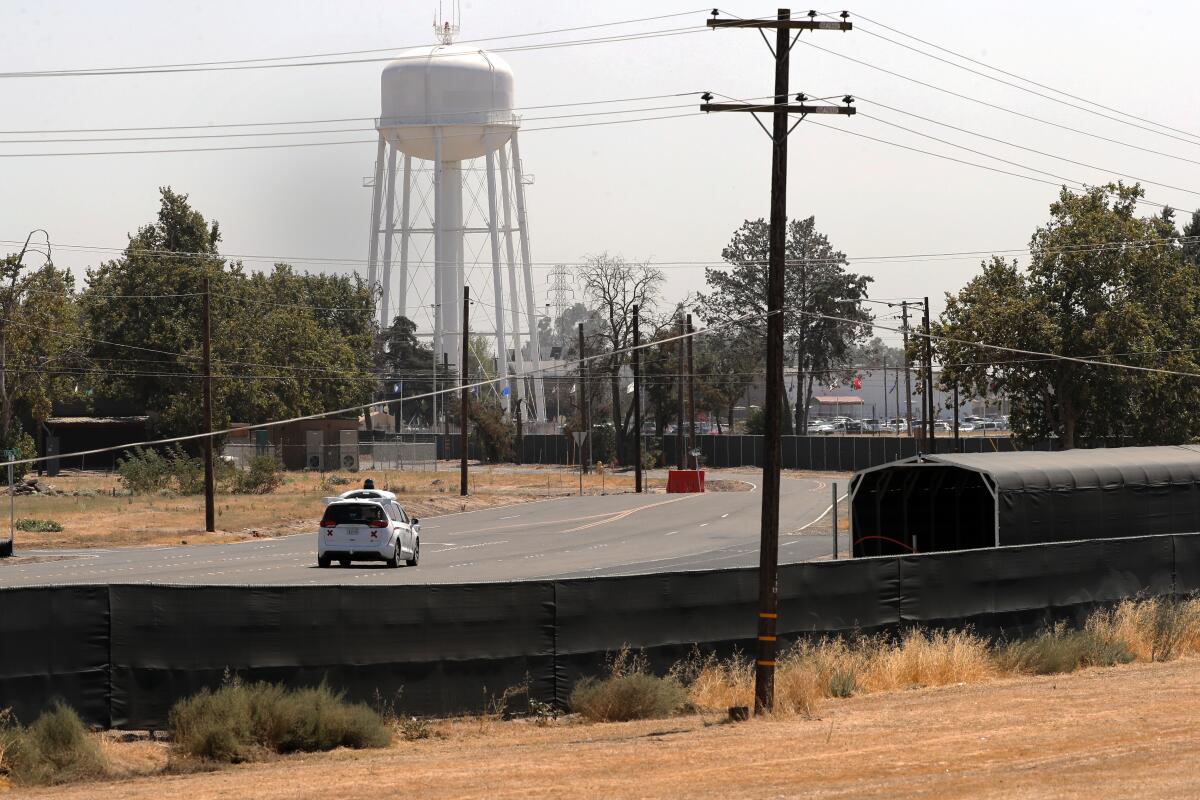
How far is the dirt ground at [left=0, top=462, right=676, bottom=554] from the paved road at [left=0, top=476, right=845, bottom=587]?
2.81 meters

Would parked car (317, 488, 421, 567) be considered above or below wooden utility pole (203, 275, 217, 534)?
below

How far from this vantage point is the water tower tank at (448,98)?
328 ft

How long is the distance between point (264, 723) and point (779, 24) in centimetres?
1105

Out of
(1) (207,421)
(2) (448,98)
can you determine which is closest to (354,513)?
(1) (207,421)

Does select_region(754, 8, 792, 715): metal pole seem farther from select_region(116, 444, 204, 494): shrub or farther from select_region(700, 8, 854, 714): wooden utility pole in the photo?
select_region(116, 444, 204, 494): shrub

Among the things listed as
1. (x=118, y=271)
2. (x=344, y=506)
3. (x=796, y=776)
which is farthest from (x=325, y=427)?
(x=796, y=776)

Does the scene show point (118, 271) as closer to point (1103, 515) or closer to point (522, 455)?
point (522, 455)

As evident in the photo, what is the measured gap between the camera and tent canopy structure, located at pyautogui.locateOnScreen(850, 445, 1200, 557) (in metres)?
29.6

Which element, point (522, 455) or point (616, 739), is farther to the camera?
point (522, 455)

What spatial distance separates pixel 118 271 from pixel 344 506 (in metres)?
62.2

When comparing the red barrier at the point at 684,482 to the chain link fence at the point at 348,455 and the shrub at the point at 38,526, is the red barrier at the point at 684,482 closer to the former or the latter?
the chain link fence at the point at 348,455

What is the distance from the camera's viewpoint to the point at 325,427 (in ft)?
342

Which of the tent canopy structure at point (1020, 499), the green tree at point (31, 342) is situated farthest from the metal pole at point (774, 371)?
the green tree at point (31, 342)

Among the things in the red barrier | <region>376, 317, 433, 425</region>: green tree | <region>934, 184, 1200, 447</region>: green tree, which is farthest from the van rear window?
<region>376, 317, 433, 425</region>: green tree
